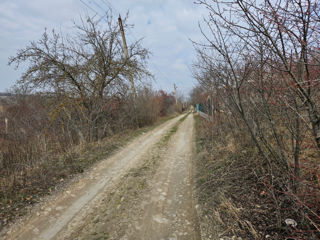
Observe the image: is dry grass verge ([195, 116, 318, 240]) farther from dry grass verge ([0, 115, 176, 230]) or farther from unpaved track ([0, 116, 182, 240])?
dry grass verge ([0, 115, 176, 230])

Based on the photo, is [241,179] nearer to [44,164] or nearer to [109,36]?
[44,164]

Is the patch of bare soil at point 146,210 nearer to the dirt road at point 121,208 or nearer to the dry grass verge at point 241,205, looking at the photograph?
the dirt road at point 121,208

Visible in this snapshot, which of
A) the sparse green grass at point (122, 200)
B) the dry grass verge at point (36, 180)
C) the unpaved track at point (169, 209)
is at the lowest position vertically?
the unpaved track at point (169, 209)

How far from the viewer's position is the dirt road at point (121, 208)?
2379 millimetres

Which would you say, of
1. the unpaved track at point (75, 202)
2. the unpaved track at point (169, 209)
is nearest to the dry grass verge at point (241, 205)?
the unpaved track at point (169, 209)

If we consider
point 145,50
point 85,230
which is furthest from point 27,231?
point 145,50

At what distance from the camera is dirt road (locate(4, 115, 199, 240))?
2379mm

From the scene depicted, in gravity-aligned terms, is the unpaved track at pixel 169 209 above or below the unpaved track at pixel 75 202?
below

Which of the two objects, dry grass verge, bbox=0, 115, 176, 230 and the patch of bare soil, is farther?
dry grass verge, bbox=0, 115, 176, 230

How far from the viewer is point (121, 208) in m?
2.91

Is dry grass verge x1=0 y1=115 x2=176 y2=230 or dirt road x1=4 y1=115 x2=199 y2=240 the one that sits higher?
dry grass verge x1=0 y1=115 x2=176 y2=230

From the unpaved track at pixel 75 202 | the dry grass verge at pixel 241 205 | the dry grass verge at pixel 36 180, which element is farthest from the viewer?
the dry grass verge at pixel 36 180

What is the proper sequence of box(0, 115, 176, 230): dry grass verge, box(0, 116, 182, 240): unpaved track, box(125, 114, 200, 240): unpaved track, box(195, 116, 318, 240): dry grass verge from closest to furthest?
box(195, 116, 318, 240): dry grass verge
box(125, 114, 200, 240): unpaved track
box(0, 116, 182, 240): unpaved track
box(0, 115, 176, 230): dry grass verge

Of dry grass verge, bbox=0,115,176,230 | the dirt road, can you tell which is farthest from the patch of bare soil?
dry grass verge, bbox=0,115,176,230
